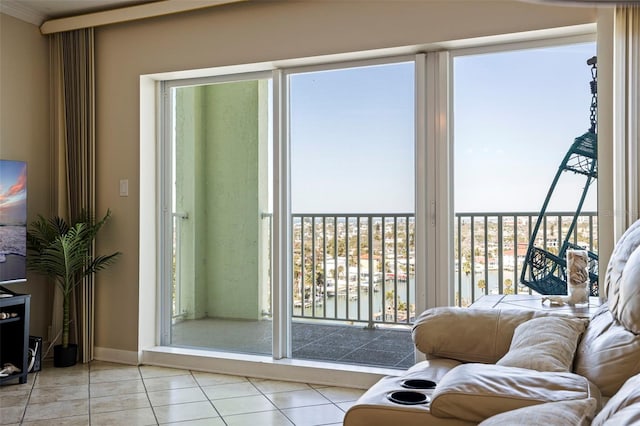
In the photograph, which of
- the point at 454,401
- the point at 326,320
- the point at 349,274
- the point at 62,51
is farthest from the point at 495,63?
the point at 62,51

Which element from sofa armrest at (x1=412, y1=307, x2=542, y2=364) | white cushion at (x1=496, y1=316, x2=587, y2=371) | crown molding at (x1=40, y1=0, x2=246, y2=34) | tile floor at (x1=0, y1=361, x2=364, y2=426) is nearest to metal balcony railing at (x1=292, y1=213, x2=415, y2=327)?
tile floor at (x1=0, y1=361, x2=364, y2=426)

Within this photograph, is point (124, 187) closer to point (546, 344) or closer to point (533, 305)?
point (533, 305)

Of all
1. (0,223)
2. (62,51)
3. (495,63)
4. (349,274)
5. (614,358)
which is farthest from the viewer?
(62,51)

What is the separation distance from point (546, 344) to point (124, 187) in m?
3.24

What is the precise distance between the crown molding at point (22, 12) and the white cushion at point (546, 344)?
390cm

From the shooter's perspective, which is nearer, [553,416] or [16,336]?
[553,416]

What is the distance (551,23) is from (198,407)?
2.77 meters

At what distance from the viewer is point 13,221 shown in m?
3.75

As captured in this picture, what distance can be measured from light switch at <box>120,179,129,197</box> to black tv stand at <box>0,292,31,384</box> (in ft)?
3.09

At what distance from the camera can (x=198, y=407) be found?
3.17 metres

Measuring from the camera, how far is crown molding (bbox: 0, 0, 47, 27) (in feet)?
13.2

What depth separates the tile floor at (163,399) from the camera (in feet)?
9.75

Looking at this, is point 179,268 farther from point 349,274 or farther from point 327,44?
point 327,44

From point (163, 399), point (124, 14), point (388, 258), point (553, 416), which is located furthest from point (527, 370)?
point (124, 14)
